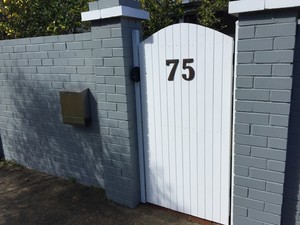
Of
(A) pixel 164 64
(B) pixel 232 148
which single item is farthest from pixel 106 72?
(B) pixel 232 148

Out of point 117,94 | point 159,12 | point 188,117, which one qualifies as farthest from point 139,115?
point 159,12

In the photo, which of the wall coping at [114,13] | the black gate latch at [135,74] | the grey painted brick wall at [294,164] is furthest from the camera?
the black gate latch at [135,74]

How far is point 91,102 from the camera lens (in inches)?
138

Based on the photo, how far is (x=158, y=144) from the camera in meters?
3.12

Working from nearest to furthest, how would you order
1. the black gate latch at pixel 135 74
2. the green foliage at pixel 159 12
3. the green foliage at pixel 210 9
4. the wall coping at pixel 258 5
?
the wall coping at pixel 258 5 → the black gate latch at pixel 135 74 → the green foliage at pixel 159 12 → the green foliage at pixel 210 9

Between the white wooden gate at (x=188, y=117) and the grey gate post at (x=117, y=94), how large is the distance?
0.54 feet

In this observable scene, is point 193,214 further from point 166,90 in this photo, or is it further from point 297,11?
point 297,11

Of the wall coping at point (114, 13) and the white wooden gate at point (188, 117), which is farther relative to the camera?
the wall coping at point (114, 13)

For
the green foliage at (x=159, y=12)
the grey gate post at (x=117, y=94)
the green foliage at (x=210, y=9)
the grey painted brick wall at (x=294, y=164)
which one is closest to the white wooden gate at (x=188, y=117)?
the grey gate post at (x=117, y=94)

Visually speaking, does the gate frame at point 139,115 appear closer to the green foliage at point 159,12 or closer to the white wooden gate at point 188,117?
the white wooden gate at point 188,117

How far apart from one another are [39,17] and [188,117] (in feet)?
11.3

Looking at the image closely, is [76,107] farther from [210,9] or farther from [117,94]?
[210,9]

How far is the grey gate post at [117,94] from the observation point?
2.89 m

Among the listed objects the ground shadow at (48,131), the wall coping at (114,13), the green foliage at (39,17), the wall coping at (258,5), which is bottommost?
the ground shadow at (48,131)
